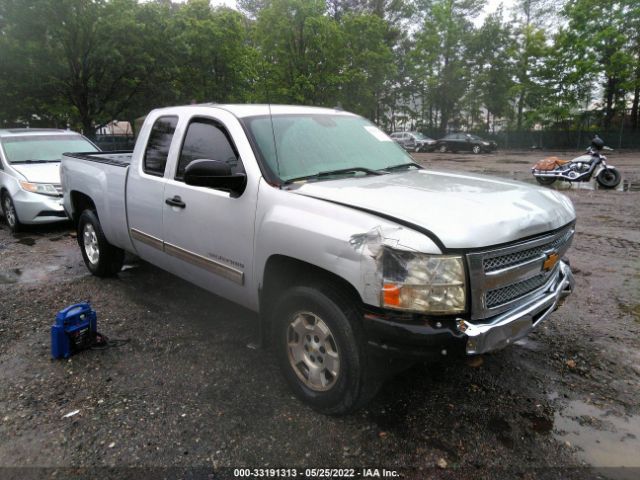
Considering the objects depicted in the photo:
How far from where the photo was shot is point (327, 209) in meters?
2.84

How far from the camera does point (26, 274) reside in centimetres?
607

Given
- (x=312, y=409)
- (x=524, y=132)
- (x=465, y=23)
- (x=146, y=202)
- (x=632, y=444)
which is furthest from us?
(x=465, y=23)

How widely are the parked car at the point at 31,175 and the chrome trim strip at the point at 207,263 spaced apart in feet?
16.4

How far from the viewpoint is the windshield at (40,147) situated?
28.8ft

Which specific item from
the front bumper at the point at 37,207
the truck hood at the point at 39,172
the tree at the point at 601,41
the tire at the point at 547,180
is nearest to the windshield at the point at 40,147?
the truck hood at the point at 39,172

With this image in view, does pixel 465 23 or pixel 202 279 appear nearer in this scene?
pixel 202 279

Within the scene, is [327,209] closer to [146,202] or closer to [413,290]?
[413,290]

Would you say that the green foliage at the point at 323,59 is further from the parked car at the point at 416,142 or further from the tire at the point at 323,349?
the parked car at the point at 416,142

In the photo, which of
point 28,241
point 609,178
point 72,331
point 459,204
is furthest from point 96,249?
point 609,178

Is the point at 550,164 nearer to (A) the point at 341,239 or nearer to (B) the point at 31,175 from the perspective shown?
(B) the point at 31,175

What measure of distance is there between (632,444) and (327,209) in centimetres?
219

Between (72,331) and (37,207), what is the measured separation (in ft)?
16.8

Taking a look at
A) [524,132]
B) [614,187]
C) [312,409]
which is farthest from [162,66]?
[524,132]

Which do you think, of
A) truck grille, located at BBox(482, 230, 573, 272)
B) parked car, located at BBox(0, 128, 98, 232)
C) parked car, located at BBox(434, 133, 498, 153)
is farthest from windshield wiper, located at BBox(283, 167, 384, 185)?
parked car, located at BBox(434, 133, 498, 153)
